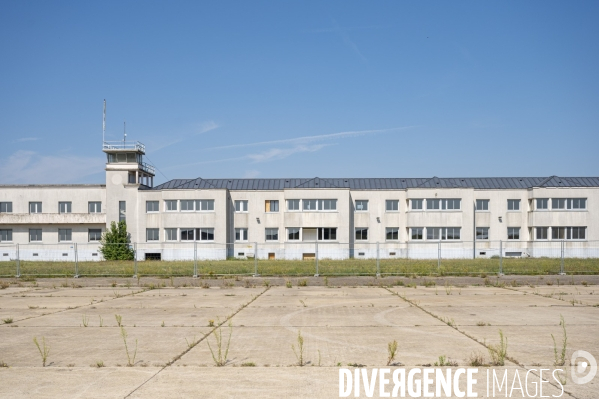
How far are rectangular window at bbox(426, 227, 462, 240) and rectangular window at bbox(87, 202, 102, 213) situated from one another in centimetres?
3080

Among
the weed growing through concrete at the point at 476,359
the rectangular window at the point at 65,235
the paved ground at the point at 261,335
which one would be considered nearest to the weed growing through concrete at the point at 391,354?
the paved ground at the point at 261,335

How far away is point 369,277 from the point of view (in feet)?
86.9

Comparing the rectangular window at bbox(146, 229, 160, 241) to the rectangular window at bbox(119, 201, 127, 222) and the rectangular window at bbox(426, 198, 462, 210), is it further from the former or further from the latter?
the rectangular window at bbox(426, 198, 462, 210)

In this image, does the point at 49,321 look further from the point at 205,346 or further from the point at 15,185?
the point at 15,185

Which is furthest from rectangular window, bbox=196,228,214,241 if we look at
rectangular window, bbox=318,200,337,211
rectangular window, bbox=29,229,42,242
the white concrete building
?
rectangular window, bbox=29,229,42,242

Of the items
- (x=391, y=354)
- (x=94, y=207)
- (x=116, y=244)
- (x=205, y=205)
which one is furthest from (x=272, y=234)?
(x=391, y=354)

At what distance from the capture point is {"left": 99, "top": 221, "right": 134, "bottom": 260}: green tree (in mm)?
49781

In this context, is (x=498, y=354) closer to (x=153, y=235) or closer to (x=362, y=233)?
(x=362, y=233)

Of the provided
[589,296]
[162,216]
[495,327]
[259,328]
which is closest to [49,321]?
[259,328]

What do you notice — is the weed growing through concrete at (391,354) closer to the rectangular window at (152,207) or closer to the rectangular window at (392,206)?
the rectangular window at (392,206)

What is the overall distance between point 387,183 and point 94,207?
28.9 meters

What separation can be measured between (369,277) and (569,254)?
29.8 meters

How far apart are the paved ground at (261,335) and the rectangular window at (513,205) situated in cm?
3642

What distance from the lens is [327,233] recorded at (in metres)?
52.5
